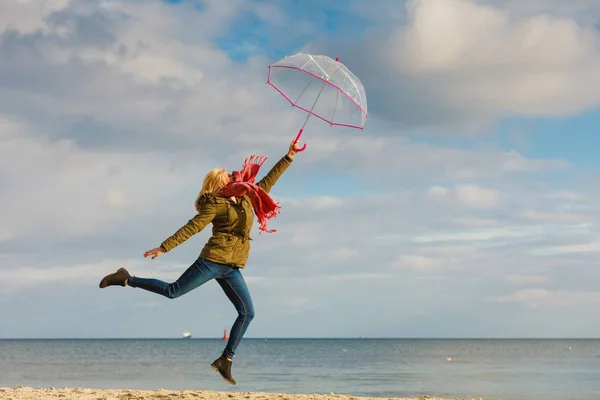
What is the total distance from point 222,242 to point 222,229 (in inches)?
6.0

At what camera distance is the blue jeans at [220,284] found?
8.45 m

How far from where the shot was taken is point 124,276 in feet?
28.9

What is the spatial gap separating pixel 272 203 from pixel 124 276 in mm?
1931

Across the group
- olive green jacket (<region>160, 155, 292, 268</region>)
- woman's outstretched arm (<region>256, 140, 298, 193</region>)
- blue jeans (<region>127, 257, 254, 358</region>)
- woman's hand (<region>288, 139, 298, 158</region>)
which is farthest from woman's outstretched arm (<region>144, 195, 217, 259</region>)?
woman's hand (<region>288, 139, 298, 158</region>)

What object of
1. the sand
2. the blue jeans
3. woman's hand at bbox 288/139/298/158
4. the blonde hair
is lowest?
the sand

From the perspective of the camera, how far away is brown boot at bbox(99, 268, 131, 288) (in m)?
8.80

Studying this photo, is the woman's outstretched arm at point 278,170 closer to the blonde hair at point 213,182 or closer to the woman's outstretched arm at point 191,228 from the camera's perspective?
the blonde hair at point 213,182

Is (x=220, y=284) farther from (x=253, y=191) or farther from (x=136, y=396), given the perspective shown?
(x=136, y=396)

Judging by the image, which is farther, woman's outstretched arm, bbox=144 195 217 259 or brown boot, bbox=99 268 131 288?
brown boot, bbox=99 268 131 288

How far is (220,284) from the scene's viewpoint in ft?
28.9

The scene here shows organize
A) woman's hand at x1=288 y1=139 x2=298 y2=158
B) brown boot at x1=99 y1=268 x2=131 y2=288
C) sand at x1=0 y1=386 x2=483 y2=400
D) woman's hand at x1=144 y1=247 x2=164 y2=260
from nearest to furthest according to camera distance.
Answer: woman's hand at x1=144 y1=247 x2=164 y2=260
brown boot at x1=99 y1=268 x2=131 y2=288
woman's hand at x1=288 y1=139 x2=298 y2=158
sand at x1=0 y1=386 x2=483 y2=400

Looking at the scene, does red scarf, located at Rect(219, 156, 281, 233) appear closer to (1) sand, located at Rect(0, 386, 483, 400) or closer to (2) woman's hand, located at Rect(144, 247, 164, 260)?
(2) woman's hand, located at Rect(144, 247, 164, 260)

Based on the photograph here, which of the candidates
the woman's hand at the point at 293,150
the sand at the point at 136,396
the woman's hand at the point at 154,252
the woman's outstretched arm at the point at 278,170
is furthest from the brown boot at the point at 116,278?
the sand at the point at 136,396

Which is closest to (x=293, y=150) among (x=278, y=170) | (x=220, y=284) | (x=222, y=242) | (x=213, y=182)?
(x=278, y=170)
